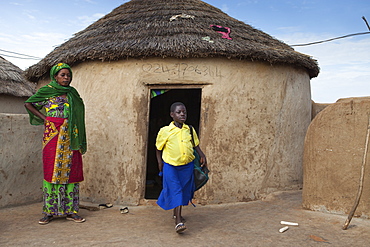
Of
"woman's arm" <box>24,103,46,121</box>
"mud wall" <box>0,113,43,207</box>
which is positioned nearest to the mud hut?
"mud wall" <box>0,113,43,207</box>

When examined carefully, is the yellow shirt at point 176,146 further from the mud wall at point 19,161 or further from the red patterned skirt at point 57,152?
the mud wall at point 19,161

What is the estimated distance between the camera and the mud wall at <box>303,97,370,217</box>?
4.11m

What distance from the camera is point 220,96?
526 cm

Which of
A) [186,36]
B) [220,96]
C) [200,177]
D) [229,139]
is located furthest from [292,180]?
[186,36]

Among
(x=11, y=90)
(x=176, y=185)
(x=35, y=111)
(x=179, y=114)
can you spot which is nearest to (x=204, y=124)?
(x=179, y=114)

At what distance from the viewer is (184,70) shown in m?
5.22

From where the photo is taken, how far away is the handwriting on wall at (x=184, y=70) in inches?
206

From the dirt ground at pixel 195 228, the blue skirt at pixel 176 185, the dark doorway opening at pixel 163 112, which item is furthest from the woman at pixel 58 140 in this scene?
the dark doorway opening at pixel 163 112

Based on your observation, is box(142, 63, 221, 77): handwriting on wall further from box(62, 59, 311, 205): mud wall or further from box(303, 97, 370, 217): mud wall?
box(303, 97, 370, 217): mud wall

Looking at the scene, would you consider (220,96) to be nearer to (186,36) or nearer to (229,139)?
(229,139)

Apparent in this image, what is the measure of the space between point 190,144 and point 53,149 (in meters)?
1.60

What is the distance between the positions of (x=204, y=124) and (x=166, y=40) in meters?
1.36

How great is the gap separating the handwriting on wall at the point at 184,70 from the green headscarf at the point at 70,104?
1354 mm

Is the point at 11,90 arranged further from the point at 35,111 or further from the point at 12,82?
the point at 35,111
